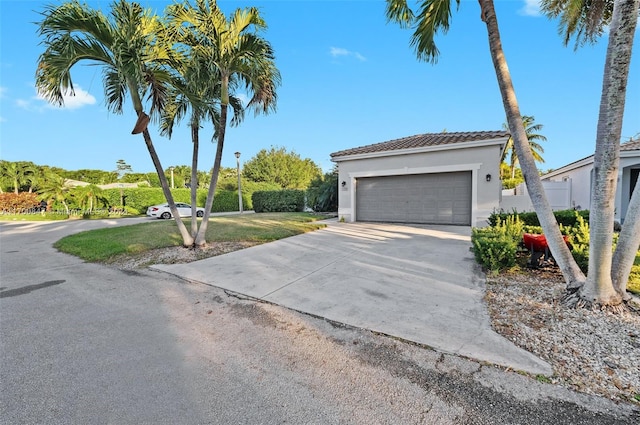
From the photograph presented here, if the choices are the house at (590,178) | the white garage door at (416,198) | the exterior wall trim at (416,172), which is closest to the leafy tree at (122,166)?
the exterior wall trim at (416,172)

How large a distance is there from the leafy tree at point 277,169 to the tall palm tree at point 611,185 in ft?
110

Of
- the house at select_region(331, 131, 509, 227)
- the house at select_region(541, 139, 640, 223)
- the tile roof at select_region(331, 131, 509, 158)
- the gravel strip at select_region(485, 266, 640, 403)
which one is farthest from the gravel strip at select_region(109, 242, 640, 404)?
the tile roof at select_region(331, 131, 509, 158)

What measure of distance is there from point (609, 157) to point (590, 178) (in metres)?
12.8

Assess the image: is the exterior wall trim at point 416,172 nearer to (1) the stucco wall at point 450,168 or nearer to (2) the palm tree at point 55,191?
(1) the stucco wall at point 450,168

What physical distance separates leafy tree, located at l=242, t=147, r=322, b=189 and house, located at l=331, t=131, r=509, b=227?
23552mm

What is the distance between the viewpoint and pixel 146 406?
6.25 ft

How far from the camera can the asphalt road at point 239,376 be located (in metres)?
1.81

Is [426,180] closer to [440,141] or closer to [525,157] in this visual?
[440,141]

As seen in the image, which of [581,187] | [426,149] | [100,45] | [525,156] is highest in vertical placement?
[100,45]

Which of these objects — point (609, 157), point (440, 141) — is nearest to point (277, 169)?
point (440, 141)

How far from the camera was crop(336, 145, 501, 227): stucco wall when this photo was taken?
10203 millimetres

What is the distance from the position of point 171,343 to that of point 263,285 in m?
1.85

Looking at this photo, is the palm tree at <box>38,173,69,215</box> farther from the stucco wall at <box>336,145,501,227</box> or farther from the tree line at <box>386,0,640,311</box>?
the tree line at <box>386,0,640,311</box>

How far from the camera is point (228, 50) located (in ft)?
20.0
